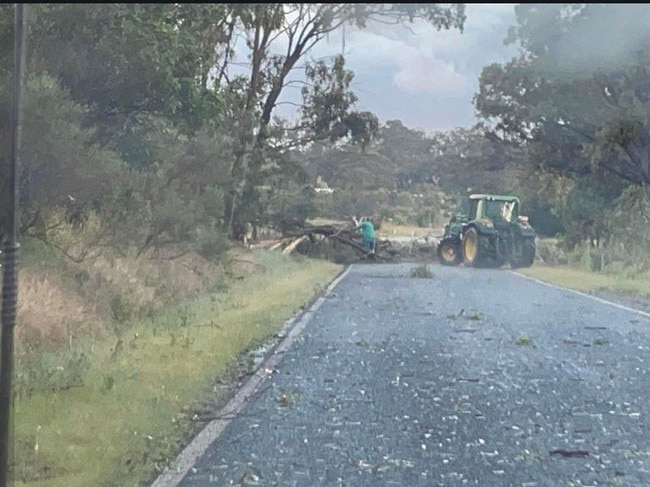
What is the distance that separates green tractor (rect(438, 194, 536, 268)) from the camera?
31.5m

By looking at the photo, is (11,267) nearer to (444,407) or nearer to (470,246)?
(444,407)

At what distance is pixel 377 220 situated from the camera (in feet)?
101

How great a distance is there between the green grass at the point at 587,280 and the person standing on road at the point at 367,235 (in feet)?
15.5

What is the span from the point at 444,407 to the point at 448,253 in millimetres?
25155

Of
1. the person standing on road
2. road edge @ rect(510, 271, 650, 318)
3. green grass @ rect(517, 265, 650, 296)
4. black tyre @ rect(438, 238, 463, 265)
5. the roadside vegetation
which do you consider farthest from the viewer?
black tyre @ rect(438, 238, 463, 265)

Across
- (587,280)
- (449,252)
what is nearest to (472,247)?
(449,252)

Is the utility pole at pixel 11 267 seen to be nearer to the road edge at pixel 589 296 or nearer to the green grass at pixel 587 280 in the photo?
the road edge at pixel 589 296

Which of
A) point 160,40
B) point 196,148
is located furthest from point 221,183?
point 160,40

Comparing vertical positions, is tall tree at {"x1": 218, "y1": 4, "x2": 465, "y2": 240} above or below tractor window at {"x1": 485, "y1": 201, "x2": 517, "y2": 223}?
above

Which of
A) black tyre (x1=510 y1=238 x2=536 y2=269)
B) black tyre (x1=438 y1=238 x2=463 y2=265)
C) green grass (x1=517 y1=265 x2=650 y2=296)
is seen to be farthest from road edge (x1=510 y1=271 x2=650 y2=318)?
black tyre (x1=438 y1=238 x2=463 y2=265)

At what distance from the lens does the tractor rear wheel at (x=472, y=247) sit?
3148 centimetres

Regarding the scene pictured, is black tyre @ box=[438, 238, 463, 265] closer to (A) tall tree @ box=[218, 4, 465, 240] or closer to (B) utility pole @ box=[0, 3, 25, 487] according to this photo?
(A) tall tree @ box=[218, 4, 465, 240]

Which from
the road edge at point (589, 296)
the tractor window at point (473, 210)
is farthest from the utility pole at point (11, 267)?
the tractor window at point (473, 210)

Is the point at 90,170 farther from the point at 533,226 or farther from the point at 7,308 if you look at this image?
the point at 533,226
